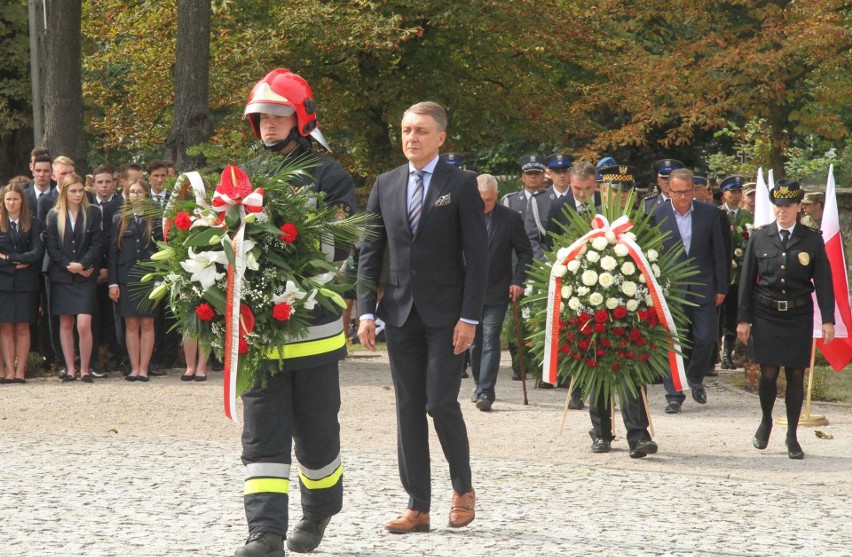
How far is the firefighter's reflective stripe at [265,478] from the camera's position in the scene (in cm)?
606

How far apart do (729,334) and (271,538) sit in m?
11.3

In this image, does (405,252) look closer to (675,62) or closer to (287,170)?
(287,170)

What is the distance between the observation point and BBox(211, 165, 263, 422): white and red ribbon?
5.91 m

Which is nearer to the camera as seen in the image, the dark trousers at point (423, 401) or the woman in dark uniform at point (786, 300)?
the dark trousers at point (423, 401)

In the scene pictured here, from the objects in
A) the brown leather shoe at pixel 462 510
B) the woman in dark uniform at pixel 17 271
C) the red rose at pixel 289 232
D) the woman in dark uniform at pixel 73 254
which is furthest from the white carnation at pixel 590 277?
the woman in dark uniform at pixel 17 271

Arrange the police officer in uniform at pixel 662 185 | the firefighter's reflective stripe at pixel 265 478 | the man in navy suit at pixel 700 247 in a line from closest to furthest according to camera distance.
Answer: the firefighter's reflective stripe at pixel 265 478
the man in navy suit at pixel 700 247
the police officer in uniform at pixel 662 185

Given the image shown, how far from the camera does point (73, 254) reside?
1348cm

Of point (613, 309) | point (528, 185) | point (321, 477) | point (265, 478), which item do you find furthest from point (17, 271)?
point (265, 478)

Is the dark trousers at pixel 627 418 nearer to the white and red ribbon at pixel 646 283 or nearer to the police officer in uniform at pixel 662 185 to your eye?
the white and red ribbon at pixel 646 283

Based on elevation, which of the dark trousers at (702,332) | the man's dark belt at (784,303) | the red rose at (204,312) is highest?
the man's dark belt at (784,303)

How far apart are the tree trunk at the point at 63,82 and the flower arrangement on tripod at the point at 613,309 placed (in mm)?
9615

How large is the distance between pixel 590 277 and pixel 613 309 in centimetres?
30

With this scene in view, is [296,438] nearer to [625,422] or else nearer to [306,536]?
[306,536]

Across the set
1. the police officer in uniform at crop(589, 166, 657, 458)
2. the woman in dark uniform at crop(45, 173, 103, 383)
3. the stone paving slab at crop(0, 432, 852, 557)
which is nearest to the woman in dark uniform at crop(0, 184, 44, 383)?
Answer: the woman in dark uniform at crop(45, 173, 103, 383)
